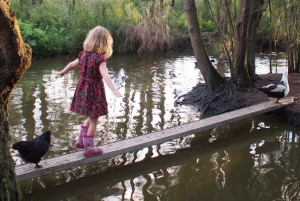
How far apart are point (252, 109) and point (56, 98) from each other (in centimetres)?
495

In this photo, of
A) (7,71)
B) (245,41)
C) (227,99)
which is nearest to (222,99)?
(227,99)

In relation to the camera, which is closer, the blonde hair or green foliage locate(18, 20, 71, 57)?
the blonde hair

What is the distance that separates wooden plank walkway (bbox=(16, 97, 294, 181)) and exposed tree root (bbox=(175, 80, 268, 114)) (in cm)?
94

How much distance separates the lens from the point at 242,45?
871 cm

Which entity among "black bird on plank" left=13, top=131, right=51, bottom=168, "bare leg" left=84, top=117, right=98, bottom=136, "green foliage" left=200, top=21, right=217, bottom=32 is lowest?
"black bird on plank" left=13, top=131, right=51, bottom=168

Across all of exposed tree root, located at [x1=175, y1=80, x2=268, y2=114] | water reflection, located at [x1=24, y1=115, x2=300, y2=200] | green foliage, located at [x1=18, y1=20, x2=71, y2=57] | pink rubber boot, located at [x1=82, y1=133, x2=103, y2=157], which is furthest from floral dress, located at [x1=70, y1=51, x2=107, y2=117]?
green foliage, located at [x1=18, y1=20, x2=71, y2=57]

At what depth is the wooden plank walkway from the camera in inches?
178

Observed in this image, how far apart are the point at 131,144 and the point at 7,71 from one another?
2449 millimetres

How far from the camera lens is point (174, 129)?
6.12 meters

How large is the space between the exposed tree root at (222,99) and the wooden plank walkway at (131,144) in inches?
37.0

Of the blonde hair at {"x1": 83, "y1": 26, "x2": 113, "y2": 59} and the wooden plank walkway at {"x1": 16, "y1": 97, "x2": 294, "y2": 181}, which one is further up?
the blonde hair at {"x1": 83, "y1": 26, "x2": 113, "y2": 59}

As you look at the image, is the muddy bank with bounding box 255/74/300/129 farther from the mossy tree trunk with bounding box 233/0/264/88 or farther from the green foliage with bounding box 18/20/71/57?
the green foliage with bounding box 18/20/71/57

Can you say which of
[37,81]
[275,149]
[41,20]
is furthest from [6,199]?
[41,20]

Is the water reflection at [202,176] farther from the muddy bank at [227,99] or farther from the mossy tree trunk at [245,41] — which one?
the mossy tree trunk at [245,41]
